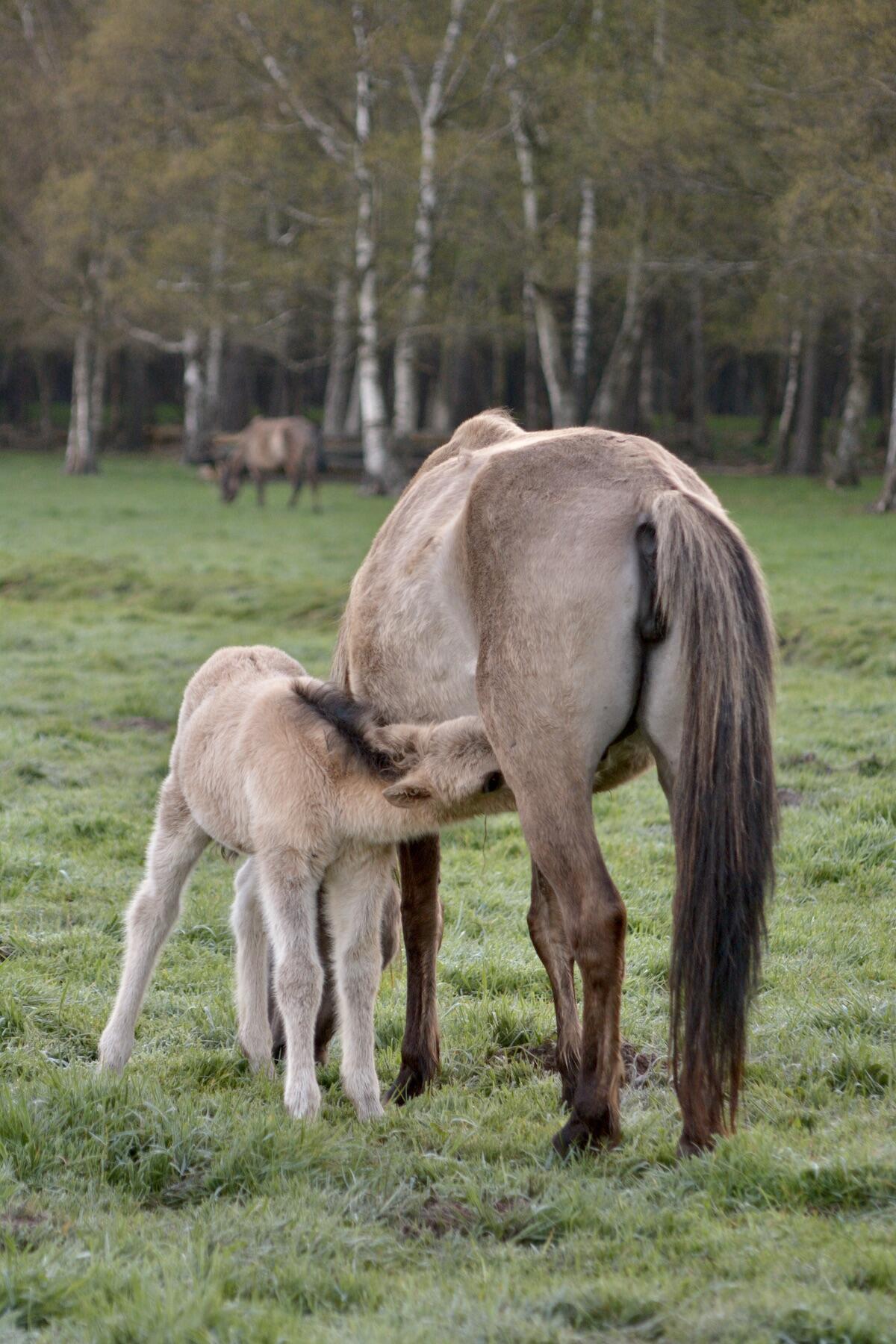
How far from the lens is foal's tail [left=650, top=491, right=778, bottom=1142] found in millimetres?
3564

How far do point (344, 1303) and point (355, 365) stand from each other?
41.5 meters

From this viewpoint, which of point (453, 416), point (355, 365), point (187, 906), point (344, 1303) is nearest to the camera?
point (344, 1303)

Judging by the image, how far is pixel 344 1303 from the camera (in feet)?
9.75

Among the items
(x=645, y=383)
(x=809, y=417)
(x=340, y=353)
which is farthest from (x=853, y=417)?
(x=340, y=353)

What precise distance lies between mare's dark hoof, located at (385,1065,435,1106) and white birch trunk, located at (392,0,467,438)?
25.7m

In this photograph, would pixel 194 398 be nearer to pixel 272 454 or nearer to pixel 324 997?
pixel 272 454

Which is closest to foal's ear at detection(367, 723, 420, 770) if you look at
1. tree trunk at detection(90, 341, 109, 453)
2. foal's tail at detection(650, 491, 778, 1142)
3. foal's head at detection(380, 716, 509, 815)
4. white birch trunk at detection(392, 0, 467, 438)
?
foal's head at detection(380, 716, 509, 815)

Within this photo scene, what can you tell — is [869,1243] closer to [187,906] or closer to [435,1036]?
[435,1036]

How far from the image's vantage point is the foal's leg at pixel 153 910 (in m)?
4.55

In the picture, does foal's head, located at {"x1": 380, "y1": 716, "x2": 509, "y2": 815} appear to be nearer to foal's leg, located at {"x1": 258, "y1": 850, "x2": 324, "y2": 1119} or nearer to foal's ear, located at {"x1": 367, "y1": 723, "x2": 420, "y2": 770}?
foal's ear, located at {"x1": 367, "y1": 723, "x2": 420, "y2": 770}

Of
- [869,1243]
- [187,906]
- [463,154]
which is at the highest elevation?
[463,154]

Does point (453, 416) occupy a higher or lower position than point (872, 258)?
lower

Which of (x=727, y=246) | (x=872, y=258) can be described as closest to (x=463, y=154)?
(x=727, y=246)

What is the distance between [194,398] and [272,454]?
33.2ft
